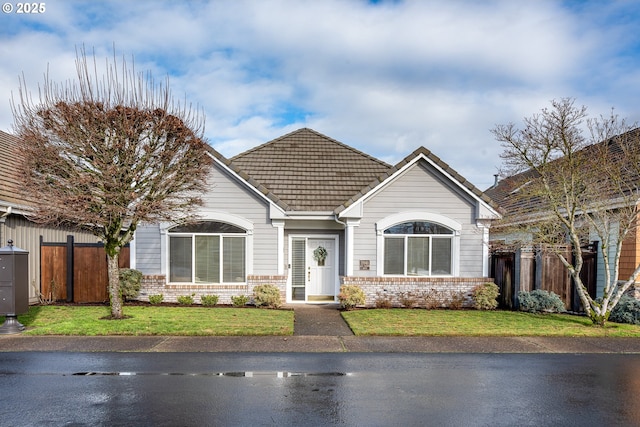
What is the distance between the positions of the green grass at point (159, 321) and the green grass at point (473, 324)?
6.96ft

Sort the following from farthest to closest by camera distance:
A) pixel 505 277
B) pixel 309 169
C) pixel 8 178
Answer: pixel 309 169, pixel 505 277, pixel 8 178

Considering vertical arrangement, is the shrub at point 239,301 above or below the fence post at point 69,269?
below

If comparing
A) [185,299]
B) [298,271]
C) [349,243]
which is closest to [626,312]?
[349,243]

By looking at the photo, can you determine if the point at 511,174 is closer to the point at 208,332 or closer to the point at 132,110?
the point at 208,332

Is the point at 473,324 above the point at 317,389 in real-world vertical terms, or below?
below

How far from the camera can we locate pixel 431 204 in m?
15.1

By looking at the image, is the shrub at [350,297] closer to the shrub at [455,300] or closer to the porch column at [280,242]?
the porch column at [280,242]

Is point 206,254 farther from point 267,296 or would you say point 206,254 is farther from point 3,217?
point 3,217

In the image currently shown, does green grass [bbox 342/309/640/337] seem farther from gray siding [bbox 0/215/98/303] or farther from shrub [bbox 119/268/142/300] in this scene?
gray siding [bbox 0/215/98/303]

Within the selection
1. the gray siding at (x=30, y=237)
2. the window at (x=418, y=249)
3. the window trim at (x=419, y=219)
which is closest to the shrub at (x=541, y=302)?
the window trim at (x=419, y=219)

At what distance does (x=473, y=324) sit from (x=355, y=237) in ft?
15.3

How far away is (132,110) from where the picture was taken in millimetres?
10648

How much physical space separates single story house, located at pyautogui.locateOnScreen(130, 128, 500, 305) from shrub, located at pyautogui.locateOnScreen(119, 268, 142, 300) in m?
0.24

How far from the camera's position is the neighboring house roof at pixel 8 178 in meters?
13.2
